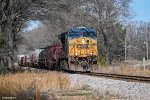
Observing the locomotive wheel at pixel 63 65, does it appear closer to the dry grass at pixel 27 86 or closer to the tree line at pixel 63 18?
the tree line at pixel 63 18

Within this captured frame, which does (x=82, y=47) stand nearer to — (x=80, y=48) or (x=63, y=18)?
(x=80, y=48)

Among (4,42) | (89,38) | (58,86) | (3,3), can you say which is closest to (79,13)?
(89,38)

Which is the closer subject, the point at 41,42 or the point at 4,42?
the point at 4,42

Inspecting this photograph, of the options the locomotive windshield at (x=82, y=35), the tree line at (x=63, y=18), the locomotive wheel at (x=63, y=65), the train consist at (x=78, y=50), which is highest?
the tree line at (x=63, y=18)

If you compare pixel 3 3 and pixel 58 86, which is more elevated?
pixel 3 3

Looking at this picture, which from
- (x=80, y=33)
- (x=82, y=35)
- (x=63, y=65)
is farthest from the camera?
(x=63, y=65)

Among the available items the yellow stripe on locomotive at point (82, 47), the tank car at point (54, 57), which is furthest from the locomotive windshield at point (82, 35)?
the tank car at point (54, 57)

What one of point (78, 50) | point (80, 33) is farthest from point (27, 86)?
point (80, 33)

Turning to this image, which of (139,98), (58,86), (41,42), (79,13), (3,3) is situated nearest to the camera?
(139,98)

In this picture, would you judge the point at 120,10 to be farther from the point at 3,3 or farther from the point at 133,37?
the point at 133,37

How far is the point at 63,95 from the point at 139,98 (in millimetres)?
2897

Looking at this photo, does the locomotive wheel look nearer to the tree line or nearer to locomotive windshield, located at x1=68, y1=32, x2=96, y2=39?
locomotive windshield, located at x1=68, y1=32, x2=96, y2=39

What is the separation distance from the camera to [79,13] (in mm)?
51406

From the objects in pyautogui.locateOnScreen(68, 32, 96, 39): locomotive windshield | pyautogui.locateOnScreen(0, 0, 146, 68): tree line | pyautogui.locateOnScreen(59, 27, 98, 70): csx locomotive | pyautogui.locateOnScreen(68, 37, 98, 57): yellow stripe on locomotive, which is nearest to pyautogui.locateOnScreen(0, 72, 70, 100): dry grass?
pyautogui.locateOnScreen(0, 0, 146, 68): tree line
